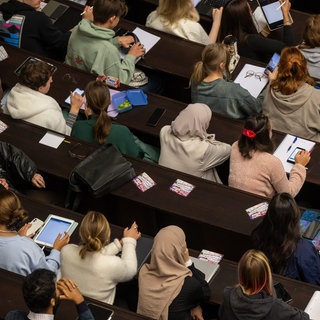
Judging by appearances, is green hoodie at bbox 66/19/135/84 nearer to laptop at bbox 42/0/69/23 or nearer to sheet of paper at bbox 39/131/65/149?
laptop at bbox 42/0/69/23

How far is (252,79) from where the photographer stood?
7.77m

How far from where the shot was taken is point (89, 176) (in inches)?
251

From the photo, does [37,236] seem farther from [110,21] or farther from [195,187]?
[110,21]

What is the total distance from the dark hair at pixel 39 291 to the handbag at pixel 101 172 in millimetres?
1580

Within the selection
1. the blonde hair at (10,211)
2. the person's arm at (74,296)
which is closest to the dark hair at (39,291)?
the person's arm at (74,296)

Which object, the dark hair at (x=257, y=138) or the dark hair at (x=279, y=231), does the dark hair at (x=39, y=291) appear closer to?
the dark hair at (x=279, y=231)

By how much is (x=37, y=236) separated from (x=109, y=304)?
95 cm

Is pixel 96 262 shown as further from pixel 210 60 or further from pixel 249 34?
pixel 249 34

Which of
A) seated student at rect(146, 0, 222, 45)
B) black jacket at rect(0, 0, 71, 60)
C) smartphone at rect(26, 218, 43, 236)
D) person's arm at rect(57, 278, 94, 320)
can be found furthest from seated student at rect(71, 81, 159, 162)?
person's arm at rect(57, 278, 94, 320)

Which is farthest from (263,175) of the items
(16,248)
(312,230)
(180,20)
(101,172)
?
(180,20)

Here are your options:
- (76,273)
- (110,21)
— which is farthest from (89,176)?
(110,21)

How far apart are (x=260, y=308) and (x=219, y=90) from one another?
260 cm

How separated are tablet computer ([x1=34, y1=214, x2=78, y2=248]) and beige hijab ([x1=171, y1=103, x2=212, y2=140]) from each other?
44.1 inches

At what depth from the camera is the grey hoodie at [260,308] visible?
513 centimetres
